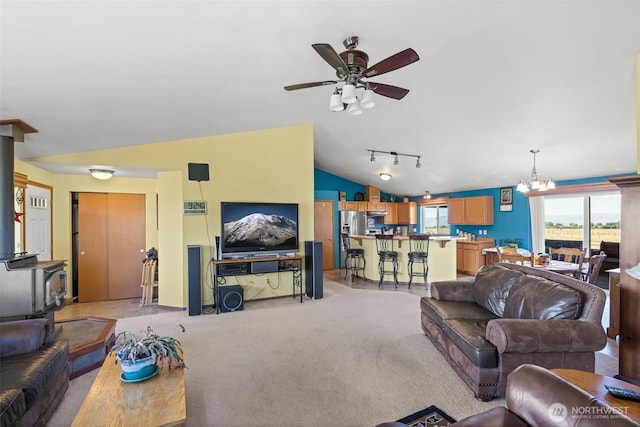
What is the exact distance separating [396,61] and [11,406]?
10.3ft

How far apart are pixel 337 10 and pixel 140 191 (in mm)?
5068

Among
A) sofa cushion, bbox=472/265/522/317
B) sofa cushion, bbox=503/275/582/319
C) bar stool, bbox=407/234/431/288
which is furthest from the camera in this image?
bar stool, bbox=407/234/431/288

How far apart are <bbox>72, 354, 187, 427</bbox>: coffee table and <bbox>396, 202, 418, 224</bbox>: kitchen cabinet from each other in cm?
844

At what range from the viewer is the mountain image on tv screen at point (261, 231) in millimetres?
4996

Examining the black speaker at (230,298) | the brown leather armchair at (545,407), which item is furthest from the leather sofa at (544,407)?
the black speaker at (230,298)

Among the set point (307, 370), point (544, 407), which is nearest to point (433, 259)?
point (307, 370)

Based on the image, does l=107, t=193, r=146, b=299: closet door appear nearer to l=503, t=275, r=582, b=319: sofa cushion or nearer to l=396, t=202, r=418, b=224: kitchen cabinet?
l=503, t=275, r=582, b=319: sofa cushion

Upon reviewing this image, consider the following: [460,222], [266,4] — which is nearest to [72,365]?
[266,4]

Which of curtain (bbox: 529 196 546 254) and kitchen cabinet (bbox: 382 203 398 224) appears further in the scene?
kitchen cabinet (bbox: 382 203 398 224)

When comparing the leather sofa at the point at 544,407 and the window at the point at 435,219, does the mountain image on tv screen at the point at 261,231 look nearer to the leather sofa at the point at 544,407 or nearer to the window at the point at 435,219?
the leather sofa at the point at 544,407

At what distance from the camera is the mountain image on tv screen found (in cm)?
500

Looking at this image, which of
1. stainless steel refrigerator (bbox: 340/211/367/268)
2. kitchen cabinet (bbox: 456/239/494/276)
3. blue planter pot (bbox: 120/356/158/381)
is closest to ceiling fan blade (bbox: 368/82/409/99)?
blue planter pot (bbox: 120/356/158/381)

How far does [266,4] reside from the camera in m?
2.04

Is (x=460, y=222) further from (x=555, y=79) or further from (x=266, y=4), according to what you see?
(x=266, y=4)
